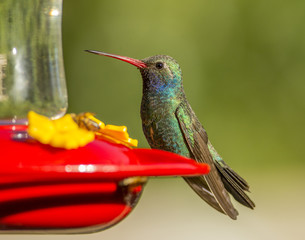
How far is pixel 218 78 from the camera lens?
8.73 meters

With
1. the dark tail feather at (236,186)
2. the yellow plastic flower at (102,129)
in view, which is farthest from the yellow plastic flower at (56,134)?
the dark tail feather at (236,186)

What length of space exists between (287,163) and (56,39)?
6968 millimetres

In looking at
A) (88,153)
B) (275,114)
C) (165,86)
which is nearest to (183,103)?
(165,86)

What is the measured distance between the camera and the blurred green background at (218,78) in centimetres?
834

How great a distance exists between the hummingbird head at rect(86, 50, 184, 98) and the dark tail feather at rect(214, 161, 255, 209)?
0.73 meters

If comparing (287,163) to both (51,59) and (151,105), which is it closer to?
(151,105)

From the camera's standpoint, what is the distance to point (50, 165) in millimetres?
1908

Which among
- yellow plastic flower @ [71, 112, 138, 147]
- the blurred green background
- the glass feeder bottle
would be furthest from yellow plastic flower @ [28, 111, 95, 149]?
the blurred green background

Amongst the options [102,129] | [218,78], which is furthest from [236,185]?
[218,78]

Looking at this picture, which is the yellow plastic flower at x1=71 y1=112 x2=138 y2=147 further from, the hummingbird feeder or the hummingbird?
the hummingbird

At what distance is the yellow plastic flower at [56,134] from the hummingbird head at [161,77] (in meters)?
2.04

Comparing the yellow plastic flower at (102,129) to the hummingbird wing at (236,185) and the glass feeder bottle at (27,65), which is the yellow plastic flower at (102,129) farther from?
the hummingbird wing at (236,185)

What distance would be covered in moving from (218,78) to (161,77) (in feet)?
15.1

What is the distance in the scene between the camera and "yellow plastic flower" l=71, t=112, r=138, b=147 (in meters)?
2.38
